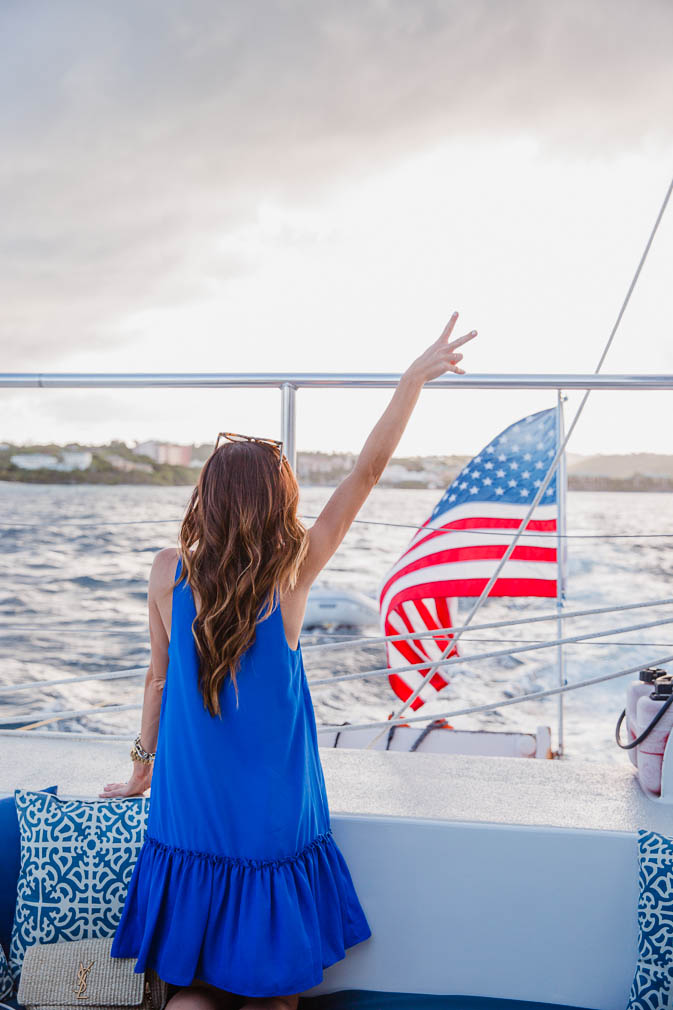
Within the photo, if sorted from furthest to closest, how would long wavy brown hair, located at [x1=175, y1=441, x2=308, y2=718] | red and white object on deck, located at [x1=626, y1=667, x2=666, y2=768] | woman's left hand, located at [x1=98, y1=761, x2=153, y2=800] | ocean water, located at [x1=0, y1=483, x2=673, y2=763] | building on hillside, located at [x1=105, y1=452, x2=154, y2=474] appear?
ocean water, located at [x1=0, y1=483, x2=673, y2=763]
building on hillside, located at [x1=105, y1=452, x2=154, y2=474]
red and white object on deck, located at [x1=626, y1=667, x2=666, y2=768]
woman's left hand, located at [x1=98, y1=761, x2=153, y2=800]
long wavy brown hair, located at [x1=175, y1=441, x2=308, y2=718]

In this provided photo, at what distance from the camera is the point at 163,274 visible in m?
19.7

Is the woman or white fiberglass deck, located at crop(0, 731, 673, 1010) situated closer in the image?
the woman

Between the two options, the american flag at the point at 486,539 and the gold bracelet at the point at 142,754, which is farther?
the american flag at the point at 486,539

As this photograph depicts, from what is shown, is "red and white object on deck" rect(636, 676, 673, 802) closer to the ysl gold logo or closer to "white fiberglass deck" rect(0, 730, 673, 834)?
"white fiberglass deck" rect(0, 730, 673, 834)

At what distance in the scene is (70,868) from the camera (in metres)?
1.31

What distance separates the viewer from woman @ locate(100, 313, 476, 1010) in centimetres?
107

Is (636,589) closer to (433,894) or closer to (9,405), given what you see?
(9,405)

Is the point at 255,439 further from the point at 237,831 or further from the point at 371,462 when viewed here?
the point at 237,831

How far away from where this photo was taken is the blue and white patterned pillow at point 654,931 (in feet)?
3.97

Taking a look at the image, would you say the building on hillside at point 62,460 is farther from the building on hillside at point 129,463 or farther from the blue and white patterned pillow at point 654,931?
the blue and white patterned pillow at point 654,931

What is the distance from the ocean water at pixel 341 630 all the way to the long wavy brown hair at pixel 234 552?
4.65ft

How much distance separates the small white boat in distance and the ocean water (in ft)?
2.00

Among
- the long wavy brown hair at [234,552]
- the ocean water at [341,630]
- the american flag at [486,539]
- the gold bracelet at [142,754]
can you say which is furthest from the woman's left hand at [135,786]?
the american flag at [486,539]

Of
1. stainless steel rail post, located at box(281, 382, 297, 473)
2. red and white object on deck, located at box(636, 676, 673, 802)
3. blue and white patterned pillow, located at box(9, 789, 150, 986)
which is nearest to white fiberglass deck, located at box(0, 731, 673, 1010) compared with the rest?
blue and white patterned pillow, located at box(9, 789, 150, 986)
